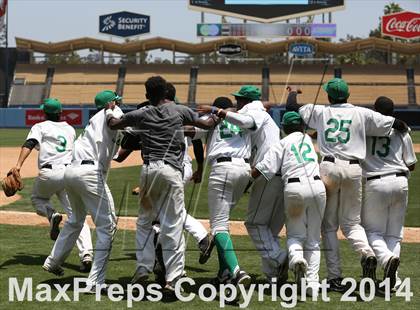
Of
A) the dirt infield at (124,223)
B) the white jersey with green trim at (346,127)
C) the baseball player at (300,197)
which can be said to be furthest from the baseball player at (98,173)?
the dirt infield at (124,223)

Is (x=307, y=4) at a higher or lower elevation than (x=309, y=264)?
higher

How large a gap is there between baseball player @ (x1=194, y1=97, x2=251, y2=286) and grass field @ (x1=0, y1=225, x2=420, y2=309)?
0.47 metres

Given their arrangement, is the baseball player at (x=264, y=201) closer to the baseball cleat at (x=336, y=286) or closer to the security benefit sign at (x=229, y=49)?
the baseball cleat at (x=336, y=286)

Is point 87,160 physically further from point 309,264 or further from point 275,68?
point 275,68

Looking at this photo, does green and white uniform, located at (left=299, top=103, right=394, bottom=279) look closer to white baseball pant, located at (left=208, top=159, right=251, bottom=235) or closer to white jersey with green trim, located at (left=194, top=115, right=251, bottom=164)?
white jersey with green trim, located at (left=194, top=115, right=251, bottom=164)

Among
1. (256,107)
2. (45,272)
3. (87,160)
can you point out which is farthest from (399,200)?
(45,272)

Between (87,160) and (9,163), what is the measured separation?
1634 cm

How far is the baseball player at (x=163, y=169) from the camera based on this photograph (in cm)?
646

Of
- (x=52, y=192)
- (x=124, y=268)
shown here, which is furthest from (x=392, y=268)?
(x=52, y=192)

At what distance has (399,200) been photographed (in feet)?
23.1

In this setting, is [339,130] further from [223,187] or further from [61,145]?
[61,145]

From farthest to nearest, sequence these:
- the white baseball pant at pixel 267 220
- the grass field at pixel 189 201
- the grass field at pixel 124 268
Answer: the grass field at pixel 189 201
the white baseball pant at pixel 267 220
the grass field at pixel 124 268

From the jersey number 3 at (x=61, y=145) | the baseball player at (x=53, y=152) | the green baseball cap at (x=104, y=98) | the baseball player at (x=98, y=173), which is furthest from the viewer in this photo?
the jersey number 3 at (x=61, y=145)

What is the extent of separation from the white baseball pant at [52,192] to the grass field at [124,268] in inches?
12.4
